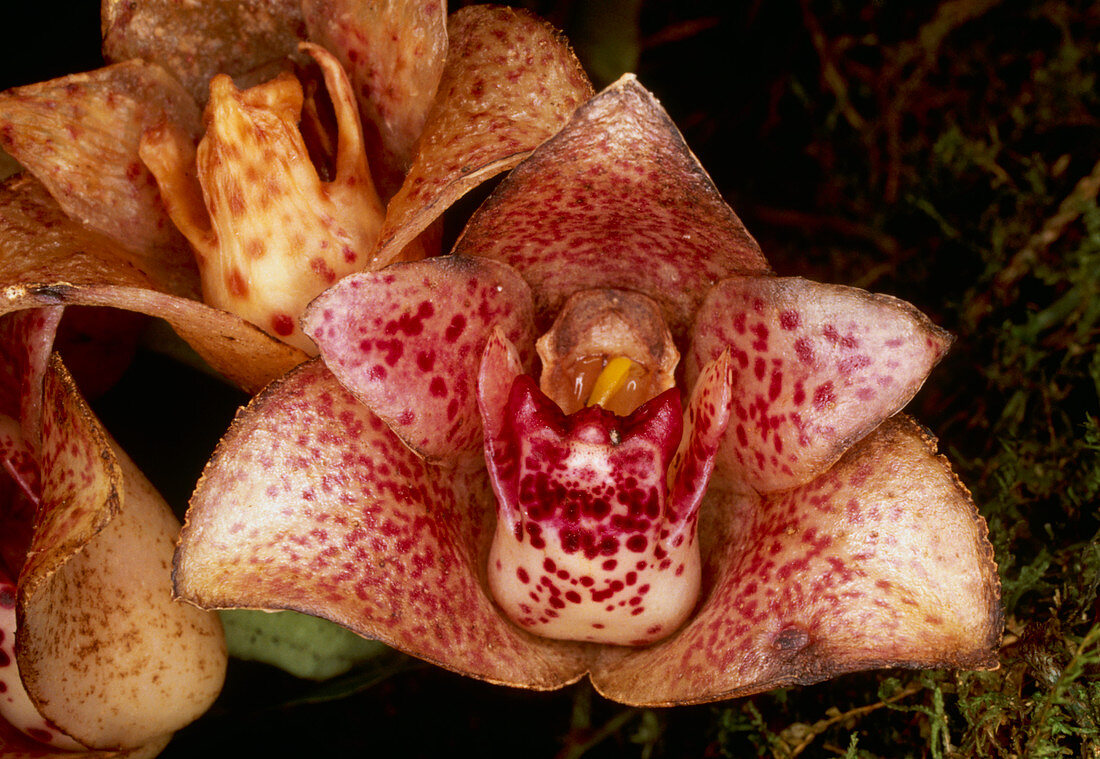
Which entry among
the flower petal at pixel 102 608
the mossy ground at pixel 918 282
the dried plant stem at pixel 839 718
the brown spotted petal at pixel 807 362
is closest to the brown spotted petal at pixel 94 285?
the flower petal at pixel 102 608

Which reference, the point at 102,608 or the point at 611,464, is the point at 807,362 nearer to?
the point at 611,464

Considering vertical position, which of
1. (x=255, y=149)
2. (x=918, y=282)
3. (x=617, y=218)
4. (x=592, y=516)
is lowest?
(x=918, y=282)

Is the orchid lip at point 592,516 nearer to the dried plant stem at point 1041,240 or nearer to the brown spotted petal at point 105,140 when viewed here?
the brown spotted petal at point 105,140

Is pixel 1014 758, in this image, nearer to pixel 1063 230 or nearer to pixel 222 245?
pixel 1063 230

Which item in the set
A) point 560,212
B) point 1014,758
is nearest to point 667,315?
point 560,212

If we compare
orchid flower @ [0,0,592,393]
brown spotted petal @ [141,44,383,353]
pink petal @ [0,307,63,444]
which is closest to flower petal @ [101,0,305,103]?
orchid flower @ [0,0,592,393]

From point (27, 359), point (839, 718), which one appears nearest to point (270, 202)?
point (27, 359)
